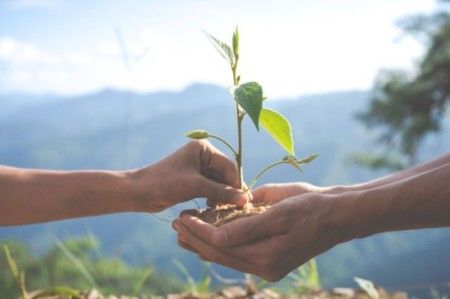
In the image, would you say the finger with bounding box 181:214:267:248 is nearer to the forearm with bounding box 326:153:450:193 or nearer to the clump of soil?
the clump of soil

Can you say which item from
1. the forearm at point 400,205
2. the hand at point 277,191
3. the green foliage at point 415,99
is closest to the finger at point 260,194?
the hand at point 277,191

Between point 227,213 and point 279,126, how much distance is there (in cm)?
30

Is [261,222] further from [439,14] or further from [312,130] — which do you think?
[312,130]

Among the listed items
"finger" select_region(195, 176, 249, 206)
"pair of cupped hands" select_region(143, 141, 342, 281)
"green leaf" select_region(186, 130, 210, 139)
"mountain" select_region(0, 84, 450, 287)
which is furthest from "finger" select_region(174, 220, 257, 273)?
"mountain" select_region(0, 84, 450, 287)

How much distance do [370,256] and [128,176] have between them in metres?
93.6

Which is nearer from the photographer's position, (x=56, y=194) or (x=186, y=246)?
(x=186, y=246)

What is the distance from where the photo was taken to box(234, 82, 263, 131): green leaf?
1373 mm

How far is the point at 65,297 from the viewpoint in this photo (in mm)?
2150

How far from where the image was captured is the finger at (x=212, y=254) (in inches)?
60.4

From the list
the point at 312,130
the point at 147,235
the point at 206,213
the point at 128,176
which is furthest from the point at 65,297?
the point at 312,130

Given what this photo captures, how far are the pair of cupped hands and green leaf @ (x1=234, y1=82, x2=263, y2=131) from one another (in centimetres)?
24

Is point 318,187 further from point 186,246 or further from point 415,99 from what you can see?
point 415,99

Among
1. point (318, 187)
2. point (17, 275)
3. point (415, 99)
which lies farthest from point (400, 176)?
point (415, 99)

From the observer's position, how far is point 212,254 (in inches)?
62.4
